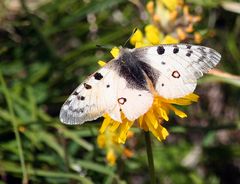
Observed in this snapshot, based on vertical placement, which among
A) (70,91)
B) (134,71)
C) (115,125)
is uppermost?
(134,71)

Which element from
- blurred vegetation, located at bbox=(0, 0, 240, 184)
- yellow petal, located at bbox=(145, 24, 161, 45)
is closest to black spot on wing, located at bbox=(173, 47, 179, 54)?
yellow petal, located at bbox=(145, 24, 161, 45)

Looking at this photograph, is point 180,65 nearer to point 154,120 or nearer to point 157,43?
point 154,120

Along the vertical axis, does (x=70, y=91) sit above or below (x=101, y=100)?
below

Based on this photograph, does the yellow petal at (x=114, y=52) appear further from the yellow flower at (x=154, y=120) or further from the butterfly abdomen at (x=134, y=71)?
the yellow flower at (x=154, y=120)

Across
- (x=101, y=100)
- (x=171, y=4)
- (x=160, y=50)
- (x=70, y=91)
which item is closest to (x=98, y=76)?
(x=101, y=100)

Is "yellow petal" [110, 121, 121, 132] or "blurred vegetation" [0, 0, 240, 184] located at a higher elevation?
"yellow petal" [110, 121, 121, 132]

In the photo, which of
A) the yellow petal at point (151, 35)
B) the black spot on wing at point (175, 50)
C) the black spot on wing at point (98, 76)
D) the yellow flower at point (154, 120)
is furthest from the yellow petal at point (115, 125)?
the yellow petal at point (151, 35)

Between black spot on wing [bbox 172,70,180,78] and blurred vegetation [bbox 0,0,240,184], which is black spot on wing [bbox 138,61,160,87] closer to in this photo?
black spot on wing [bbox 172,70,180,78]
